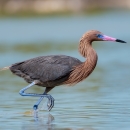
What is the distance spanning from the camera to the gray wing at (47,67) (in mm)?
12266

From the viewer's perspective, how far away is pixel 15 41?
3078 cm

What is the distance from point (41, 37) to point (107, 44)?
5254mm

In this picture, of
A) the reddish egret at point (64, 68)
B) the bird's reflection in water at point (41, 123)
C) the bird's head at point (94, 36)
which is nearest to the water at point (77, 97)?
the bird's reflection in water at point (41, 123)

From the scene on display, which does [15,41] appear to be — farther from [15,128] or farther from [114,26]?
[15,128]

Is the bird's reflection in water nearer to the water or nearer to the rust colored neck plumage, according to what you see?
the water

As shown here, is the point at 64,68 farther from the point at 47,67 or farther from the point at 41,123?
the point at 41,123

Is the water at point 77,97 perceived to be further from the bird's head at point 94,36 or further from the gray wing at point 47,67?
the bird's head at point 94,36

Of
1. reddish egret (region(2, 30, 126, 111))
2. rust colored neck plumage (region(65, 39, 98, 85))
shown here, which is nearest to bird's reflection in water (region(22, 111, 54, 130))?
reddish egret (region(2, 30, 126, 111))

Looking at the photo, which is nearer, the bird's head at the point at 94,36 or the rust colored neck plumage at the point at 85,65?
the rust colored neck plumage at the point at 85,65

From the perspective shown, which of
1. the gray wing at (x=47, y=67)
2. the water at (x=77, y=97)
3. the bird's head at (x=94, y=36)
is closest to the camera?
the water at (x=77, y=97)

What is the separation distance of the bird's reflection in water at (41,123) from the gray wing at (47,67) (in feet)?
2.35

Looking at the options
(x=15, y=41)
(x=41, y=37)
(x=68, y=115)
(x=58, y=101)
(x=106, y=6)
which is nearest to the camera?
(x=68, y=115)

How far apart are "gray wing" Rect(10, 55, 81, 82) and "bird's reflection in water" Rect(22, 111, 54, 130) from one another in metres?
0.72

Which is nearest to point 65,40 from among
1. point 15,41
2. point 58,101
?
point 15,41
